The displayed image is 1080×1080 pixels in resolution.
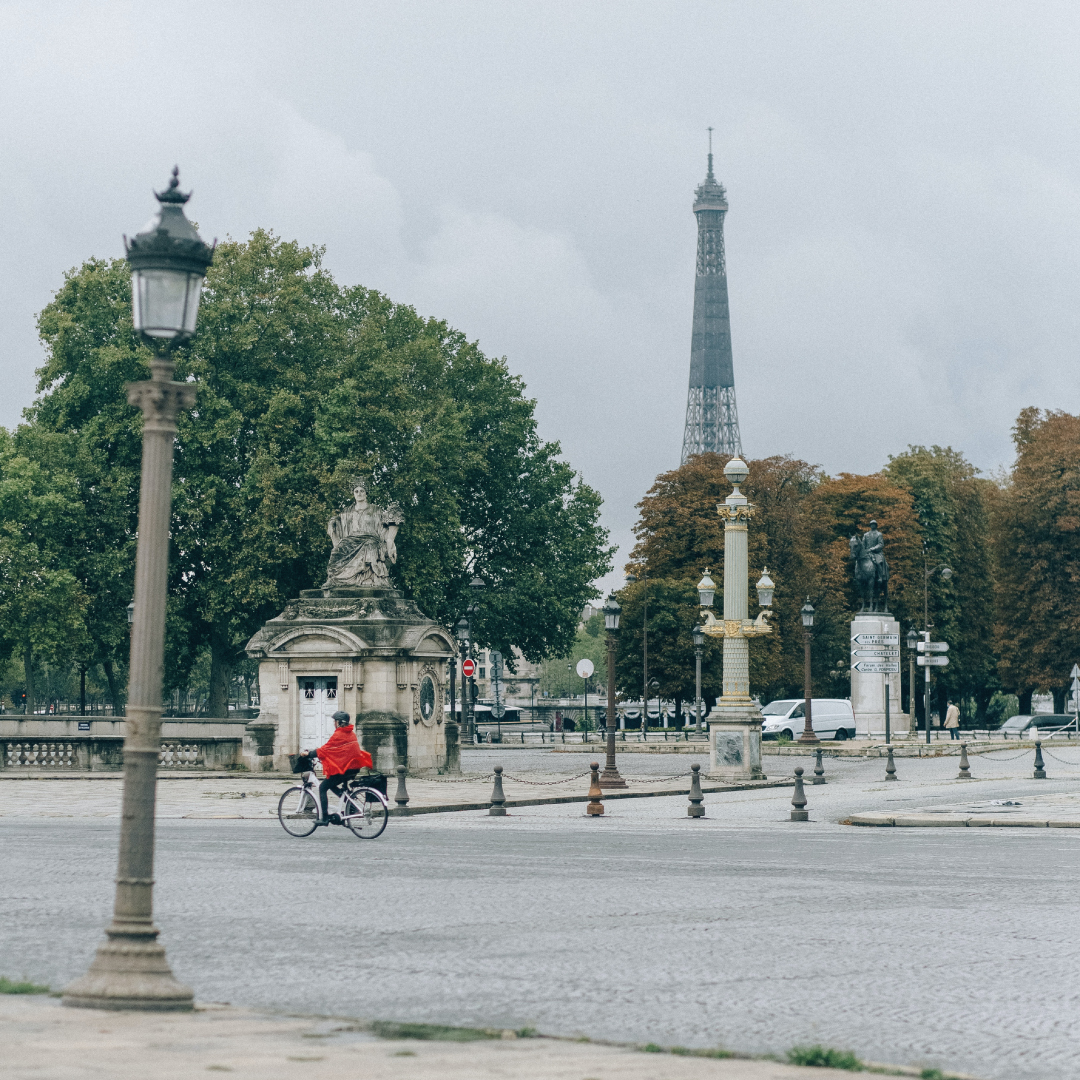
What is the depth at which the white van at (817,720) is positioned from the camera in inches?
2598

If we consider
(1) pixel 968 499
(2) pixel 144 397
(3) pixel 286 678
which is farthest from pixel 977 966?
(1) pixel 968 499

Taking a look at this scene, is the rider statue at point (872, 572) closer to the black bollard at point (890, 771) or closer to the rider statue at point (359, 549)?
the black bollard at point (890, 771)

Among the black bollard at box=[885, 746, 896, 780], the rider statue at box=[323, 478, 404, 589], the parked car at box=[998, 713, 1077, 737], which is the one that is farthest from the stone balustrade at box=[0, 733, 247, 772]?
the parked car at box=[998, 713, 1077, 737]

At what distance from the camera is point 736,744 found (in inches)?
1547

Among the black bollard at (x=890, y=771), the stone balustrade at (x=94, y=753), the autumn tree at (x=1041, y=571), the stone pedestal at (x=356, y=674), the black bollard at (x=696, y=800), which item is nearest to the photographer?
the black bollard at (x=696, y=800)

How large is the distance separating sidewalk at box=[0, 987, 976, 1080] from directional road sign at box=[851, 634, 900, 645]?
4937 centimetres

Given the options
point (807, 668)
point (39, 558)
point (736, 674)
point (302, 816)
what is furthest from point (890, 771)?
point (39, 558)

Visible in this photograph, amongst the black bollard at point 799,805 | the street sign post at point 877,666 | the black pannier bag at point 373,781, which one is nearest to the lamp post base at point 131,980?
the black pannier bag at point 373,781

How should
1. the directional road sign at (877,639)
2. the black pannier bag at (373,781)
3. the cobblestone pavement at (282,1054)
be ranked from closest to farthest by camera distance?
the cobblestone pavement at (282,1054)
the black pannier bag at (373,781)
the directional road sign at (877,639)

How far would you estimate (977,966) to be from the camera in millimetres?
10344

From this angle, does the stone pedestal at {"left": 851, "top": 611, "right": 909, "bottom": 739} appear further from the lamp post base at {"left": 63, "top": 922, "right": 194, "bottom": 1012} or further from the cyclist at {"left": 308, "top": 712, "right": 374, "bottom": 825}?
the lamp post base at {"left": 63, "top": 922, "right": 194, "bottom": 1012}

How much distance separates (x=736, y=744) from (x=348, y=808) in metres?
18.0

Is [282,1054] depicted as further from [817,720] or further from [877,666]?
[817,720]

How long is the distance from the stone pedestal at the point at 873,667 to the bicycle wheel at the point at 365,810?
106 feet
